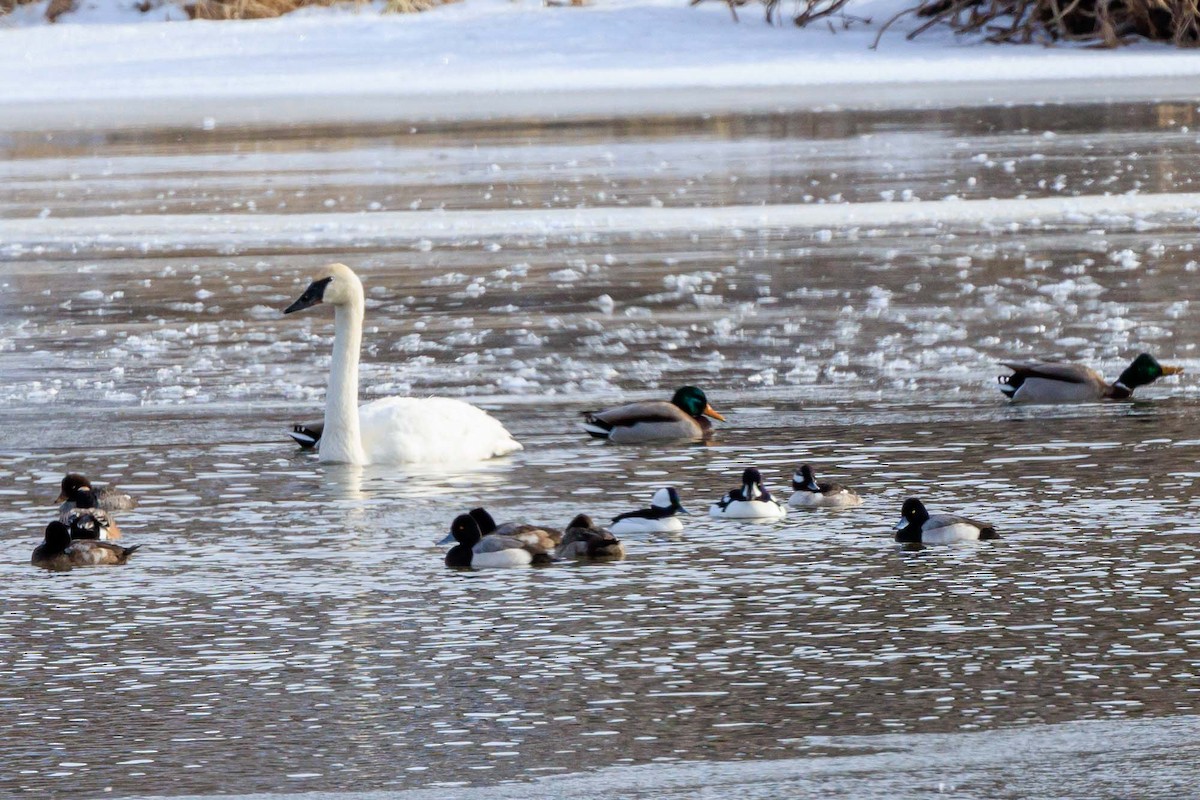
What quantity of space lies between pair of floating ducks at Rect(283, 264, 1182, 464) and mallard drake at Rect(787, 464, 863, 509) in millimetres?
1568

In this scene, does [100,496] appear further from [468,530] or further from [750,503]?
[750,503]

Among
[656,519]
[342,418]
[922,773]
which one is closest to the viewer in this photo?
[922,773]

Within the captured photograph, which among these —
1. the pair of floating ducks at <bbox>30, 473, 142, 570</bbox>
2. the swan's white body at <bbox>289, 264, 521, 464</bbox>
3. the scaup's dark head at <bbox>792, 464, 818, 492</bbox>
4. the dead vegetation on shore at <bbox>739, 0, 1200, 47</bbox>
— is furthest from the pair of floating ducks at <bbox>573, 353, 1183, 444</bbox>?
the dead vegetation on shore at <bbox>739, 0, 1200, 47</bbox>

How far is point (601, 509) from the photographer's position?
8.16 m

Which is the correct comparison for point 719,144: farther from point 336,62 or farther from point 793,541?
point 793,541

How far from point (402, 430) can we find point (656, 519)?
6.42 ft

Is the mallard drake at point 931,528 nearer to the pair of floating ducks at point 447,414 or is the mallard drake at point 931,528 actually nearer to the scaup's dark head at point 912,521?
the scaup's dark head at point 912,521

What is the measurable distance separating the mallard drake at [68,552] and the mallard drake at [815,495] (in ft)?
7.65

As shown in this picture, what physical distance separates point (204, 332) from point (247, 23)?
27.2 meters

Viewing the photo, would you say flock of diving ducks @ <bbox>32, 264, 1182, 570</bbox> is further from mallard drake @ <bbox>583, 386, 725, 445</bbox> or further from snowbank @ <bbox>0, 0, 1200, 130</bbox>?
snowbank @ <bbox>0, 0, 1200, 130</bbox>

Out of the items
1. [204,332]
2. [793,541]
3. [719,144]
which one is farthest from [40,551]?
[719,144]

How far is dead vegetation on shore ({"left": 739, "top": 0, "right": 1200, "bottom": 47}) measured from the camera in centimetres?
3612

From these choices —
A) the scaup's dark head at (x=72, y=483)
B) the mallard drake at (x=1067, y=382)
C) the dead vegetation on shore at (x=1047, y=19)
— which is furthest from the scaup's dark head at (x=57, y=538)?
the dead vegetation on shore at (x=1047, y=19)

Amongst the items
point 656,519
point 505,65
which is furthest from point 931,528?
point 505,65
